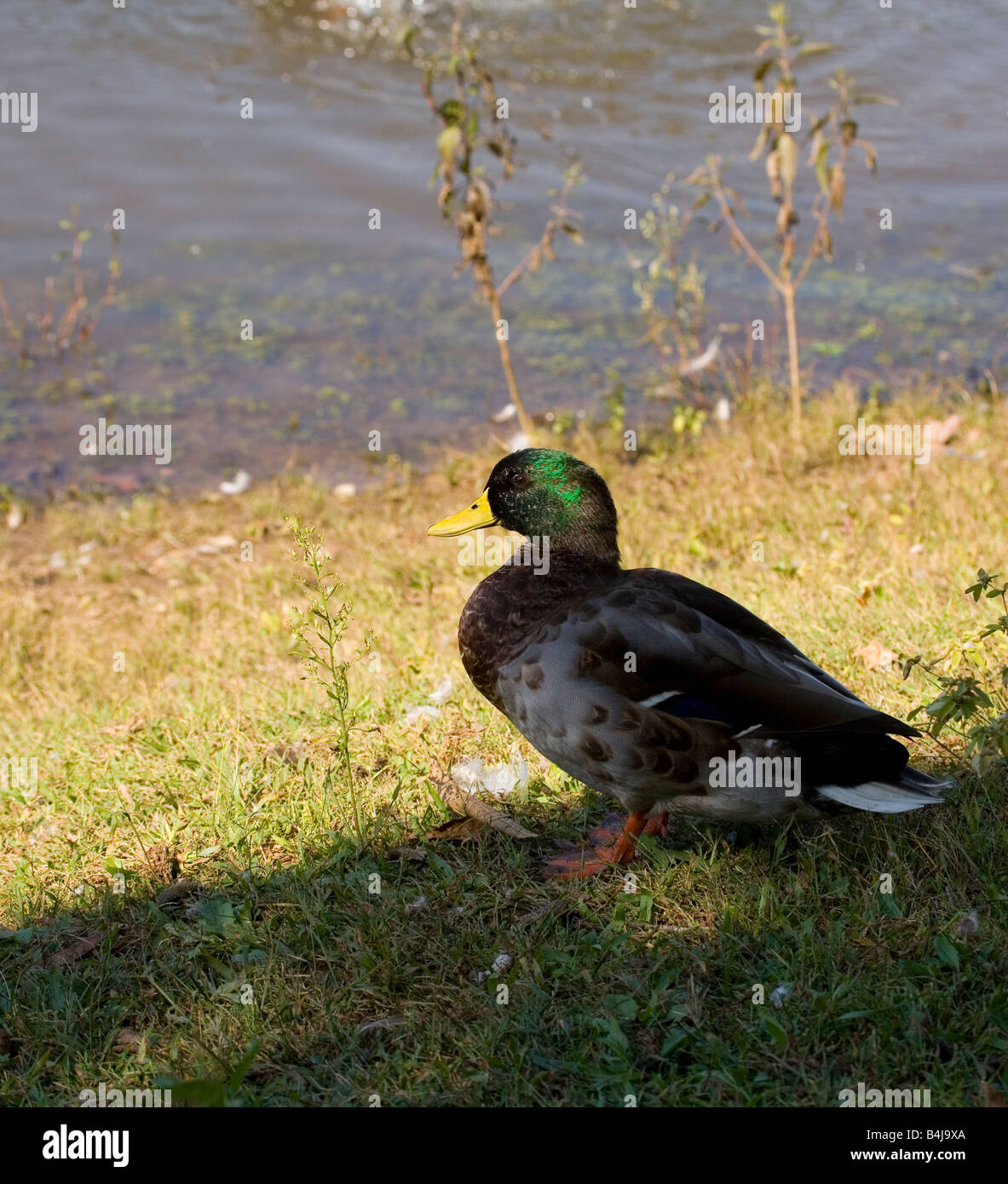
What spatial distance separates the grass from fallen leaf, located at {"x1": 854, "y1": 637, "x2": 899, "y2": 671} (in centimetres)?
3

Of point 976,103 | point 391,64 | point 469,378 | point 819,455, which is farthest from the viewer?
point 391,64

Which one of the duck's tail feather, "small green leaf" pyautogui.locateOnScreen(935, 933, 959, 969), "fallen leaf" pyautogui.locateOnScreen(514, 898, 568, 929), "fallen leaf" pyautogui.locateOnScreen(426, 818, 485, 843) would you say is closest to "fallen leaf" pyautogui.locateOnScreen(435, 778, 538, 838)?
"fallen leaf" pyautogui.locateOnScreen(426, 818, 485, 843)

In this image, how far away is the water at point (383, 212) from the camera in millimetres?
7629

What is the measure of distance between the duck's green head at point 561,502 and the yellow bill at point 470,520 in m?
0.11

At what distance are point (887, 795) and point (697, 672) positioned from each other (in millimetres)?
514

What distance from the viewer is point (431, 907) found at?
3086 millimetres

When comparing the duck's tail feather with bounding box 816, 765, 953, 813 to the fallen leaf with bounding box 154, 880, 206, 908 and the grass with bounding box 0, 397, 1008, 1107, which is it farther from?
the fallen leaf with bounding box 154, 880, 206, 908

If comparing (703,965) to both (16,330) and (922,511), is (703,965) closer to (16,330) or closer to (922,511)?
(922,511)

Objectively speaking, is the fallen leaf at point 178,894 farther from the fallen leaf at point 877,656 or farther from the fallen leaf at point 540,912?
the fallen leaf at point 877,656

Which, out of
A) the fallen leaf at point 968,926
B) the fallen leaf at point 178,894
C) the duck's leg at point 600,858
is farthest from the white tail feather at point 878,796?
the fallen leaf at point 178,894

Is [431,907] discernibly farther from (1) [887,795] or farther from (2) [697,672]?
(1) [887,795]

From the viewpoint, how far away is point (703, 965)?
2.83 metres
